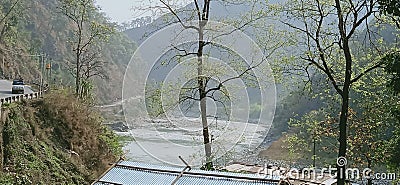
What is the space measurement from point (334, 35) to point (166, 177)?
2.85 m

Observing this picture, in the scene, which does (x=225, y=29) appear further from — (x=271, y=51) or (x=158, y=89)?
(x=158, y=89)

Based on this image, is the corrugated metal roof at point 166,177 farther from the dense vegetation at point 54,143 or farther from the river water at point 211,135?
the dense vegetation at point 54,143

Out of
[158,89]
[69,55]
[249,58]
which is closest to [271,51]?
[249,58]

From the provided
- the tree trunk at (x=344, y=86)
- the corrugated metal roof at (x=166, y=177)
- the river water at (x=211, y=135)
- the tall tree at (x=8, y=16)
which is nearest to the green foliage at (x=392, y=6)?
the tree trunk at (x=344, y=86)

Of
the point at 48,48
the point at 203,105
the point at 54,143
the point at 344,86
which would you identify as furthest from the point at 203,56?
the point at 48,48

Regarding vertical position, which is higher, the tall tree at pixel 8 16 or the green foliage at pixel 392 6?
the tall tree at pixel 8 16

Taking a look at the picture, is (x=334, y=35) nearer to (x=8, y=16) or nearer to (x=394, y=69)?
(x=394, y=69)

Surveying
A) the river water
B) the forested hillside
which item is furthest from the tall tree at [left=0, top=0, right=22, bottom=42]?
the river water

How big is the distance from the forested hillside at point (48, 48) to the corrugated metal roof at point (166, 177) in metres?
11.9

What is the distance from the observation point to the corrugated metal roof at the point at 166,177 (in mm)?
4406

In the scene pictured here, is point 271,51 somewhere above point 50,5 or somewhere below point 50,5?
below

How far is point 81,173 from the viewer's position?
347 inches

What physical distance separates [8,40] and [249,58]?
52.4 ft

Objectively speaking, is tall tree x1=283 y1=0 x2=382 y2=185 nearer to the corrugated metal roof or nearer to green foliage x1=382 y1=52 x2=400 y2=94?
green foliage x1=382 y1=52 x2=400 y2=94
